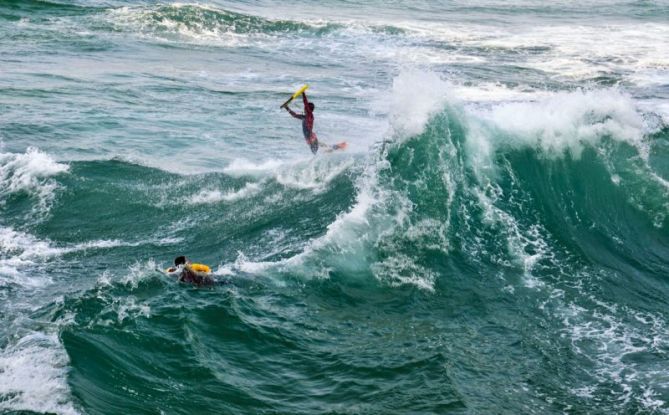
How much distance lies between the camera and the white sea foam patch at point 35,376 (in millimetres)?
8305

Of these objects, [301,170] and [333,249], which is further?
[301,170]

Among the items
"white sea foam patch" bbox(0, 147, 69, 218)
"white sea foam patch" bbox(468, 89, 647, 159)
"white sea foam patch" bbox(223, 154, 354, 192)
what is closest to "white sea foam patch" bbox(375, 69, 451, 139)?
"white sea foam patch" bbox(468, 89, 647, 159)

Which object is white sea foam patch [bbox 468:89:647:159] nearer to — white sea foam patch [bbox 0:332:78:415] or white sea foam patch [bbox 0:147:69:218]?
white sea foam patch [bbox 0:147:69:218]

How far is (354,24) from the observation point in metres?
36.1

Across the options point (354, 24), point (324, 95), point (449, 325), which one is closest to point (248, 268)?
point (449, 325)

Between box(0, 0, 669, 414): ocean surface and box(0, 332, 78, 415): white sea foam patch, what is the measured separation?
0.03 m

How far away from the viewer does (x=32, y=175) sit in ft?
52.9

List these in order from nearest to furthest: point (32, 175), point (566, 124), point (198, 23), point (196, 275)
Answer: point (196, 275), point (566, 124), point (32, 175), point (198, 23)

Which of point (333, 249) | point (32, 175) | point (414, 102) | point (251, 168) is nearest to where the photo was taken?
point (333, 249)

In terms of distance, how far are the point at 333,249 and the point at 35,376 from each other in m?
4.99

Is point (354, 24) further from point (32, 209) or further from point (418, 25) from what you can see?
point (32, 209)

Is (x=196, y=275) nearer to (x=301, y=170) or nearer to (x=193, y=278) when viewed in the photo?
(x=193, y=278)

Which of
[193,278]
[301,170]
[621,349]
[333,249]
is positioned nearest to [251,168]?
[301,170]

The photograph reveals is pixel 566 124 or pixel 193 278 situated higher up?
pixel 566 124
